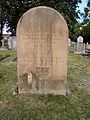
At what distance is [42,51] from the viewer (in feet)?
8.91

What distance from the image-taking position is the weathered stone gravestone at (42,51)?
2.60m

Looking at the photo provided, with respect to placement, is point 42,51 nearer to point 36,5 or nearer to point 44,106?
point 44,106

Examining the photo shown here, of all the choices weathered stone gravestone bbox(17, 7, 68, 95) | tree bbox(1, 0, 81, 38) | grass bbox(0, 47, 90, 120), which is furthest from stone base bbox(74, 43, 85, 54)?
weathered stone gravestone bbox(17, 7, 68, 95)

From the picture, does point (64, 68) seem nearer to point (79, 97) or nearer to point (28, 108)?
point (79, 97)

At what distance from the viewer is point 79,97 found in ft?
9.20

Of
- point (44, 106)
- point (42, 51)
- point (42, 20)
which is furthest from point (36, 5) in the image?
point (44, 106)

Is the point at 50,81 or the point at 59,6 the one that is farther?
the point at 59,6

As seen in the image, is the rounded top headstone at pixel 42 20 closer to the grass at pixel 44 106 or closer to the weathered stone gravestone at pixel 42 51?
the weathered stone gravestone at pixel 42 51

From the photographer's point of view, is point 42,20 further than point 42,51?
No

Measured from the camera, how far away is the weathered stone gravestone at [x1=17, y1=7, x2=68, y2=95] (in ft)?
8.52

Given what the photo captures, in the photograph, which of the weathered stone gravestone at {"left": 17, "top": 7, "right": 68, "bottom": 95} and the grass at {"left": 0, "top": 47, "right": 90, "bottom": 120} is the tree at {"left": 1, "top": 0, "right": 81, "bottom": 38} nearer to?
the weathered stone gravestone at {"left": 17, "top": 7, "right": 68, "bottom": 95}

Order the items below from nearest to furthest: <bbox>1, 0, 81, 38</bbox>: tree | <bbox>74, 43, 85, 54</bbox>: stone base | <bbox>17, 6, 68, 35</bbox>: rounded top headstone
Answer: <bbox>17, 6, 68, 35</bbox>: rounded top headstone
<bbox>74, 43, 85, 54</bbox>: stone base
<bbox>1, 0, 81, 38</bbox>: tree

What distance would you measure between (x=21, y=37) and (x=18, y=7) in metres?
21.2

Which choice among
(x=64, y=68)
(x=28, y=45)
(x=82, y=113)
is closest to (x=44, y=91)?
(x=64, y=68)
